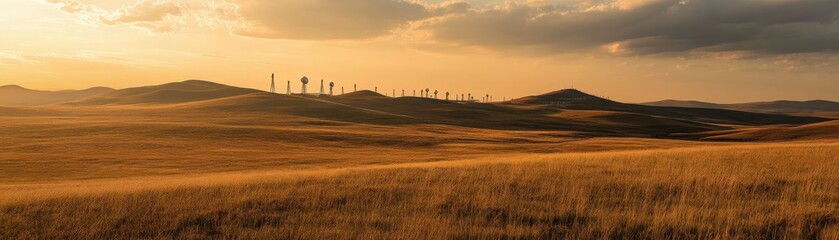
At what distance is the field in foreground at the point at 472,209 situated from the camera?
28.6ft

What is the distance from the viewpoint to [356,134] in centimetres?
7138

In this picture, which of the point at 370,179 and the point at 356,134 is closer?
the point at 370,179

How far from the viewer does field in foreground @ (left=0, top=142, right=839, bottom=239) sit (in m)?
8.70

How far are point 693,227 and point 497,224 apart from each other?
117 inches

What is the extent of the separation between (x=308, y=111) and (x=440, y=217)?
120 metres

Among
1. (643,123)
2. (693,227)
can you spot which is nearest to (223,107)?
(643,123)

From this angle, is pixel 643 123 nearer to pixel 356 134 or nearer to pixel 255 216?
pixel 356 134

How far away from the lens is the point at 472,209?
10312mm

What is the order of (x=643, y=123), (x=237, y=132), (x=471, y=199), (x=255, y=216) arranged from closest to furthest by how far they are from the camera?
(x=255, y=216), (x=471, y=199), (x=237, y=132), (x=643, y=123)

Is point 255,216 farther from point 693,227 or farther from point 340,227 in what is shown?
point 693,227

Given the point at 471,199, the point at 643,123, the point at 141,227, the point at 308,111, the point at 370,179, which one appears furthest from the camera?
the point at 643,123

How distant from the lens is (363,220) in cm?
952

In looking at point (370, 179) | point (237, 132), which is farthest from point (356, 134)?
point (370, 179)

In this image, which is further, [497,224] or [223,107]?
[223,107]
